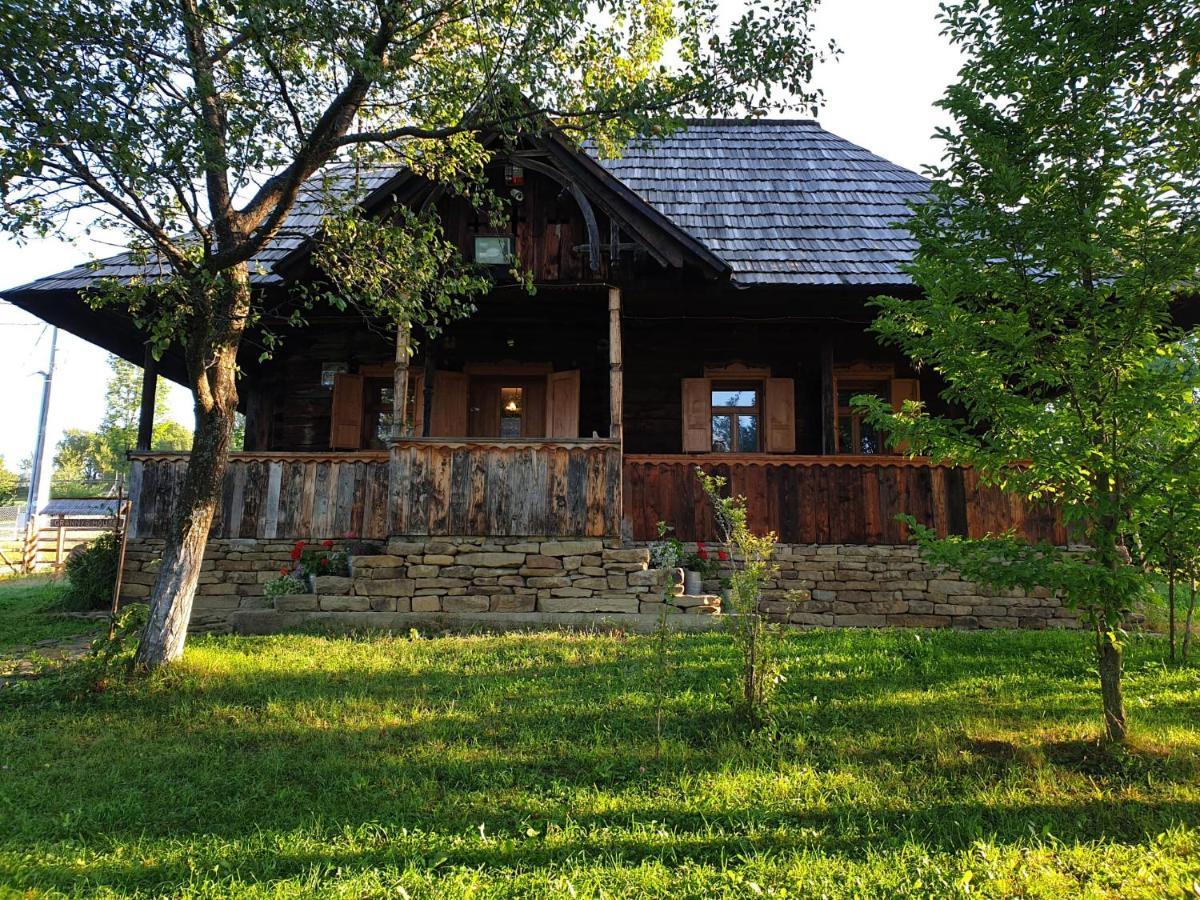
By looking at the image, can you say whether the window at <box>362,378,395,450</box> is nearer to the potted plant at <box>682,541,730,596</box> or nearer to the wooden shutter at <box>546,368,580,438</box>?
the wooden shutter at <box>546,368,580,438</box>

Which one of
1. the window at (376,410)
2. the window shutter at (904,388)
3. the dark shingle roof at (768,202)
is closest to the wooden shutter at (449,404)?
the window at (376,410)

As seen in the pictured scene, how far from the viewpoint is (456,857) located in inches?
119

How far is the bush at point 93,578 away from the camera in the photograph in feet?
29.1

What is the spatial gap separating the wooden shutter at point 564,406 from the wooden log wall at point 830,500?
1.54m

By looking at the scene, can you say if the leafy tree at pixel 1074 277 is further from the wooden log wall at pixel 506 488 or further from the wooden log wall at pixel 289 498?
the wooden log wall at pixel 289 498

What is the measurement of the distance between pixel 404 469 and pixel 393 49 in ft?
14.2

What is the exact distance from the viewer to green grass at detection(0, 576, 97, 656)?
7172mm

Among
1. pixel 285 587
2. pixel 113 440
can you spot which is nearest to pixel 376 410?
pixel 285 587

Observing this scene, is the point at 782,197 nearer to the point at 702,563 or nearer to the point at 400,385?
the point at 702,563

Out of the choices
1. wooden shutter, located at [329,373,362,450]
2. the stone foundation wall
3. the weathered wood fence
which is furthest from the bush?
the weathered wood fence

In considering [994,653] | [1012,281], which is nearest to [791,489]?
[994,653]

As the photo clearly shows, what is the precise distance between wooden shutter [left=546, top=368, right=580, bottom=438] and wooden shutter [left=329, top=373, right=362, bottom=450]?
2.94m

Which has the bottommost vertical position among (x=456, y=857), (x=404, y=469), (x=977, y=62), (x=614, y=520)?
(x=456, y=857)

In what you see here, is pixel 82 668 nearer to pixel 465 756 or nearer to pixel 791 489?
pixel 465 756
